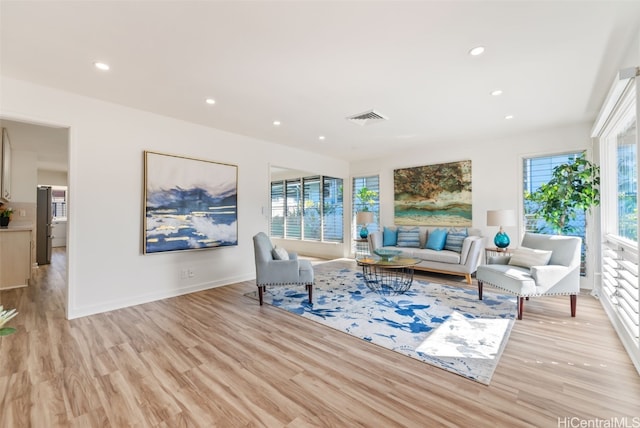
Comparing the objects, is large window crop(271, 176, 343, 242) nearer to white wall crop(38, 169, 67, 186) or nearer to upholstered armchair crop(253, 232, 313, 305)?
upholstered armchair crop(253, 232, 313, 305)

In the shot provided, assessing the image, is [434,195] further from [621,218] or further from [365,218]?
[621,218]

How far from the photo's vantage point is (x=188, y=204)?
421cm

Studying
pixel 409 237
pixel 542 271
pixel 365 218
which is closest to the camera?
pixel 542 271

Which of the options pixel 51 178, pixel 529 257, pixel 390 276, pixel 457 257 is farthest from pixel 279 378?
pixel 51 178

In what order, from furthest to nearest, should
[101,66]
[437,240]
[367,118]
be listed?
[437,240] → [367,118] → [101,66]

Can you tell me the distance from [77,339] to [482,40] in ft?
14.7

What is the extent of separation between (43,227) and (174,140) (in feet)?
17.2

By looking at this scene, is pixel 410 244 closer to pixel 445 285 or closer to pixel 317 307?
pixel 445 285

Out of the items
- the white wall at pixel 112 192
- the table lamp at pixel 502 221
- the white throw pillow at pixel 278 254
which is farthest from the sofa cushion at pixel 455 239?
the white wall at pixel 112 192

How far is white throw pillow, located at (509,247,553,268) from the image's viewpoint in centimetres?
342

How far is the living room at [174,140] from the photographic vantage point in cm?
248

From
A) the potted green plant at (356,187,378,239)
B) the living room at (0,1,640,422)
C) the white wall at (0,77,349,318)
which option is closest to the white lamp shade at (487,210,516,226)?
the living room at (0,1,640,422)

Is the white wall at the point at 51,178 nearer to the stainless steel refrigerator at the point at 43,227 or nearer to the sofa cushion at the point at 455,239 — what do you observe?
the stainless steel refrigerator at the point at 43,227

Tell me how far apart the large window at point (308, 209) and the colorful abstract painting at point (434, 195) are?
174cm
